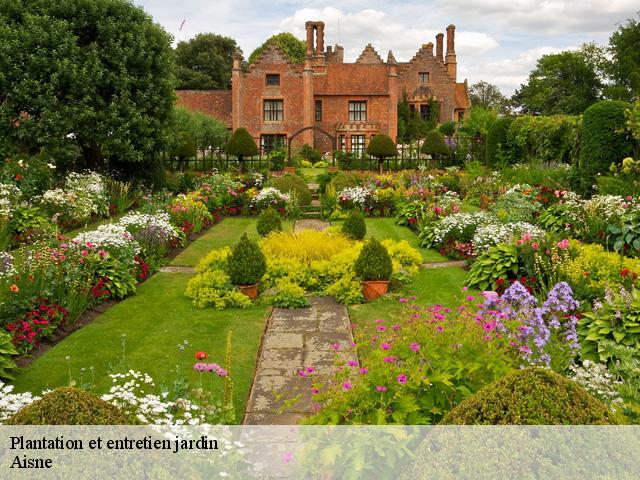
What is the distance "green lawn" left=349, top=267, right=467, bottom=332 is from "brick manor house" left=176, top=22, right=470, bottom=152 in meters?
29.5

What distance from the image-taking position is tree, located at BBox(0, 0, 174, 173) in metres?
15.6

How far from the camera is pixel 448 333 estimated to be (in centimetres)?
453

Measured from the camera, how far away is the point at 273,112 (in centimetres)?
4019

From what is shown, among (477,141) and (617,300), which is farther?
(477,141)

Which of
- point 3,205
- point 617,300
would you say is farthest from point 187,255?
point 617,300

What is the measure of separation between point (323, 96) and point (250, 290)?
3395 centimetres

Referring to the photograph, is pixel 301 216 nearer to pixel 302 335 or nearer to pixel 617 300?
pixel 302 335

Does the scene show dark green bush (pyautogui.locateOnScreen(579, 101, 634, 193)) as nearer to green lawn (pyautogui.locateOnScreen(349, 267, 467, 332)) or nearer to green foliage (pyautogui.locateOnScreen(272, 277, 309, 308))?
green lawn (pyautogui.locateOnScreen(349, 267, 467, 332))

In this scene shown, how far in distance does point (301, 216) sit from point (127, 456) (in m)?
15.1

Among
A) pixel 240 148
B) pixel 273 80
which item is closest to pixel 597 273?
pixel 240 148

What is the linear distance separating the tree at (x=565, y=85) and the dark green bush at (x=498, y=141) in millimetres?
31728

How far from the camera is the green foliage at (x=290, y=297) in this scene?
869cm

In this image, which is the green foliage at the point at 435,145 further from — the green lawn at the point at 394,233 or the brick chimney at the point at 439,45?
the brick chimney at the point at 439,45

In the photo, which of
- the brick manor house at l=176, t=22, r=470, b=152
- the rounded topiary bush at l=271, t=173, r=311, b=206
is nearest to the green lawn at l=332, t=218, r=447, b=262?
the rounded topiary bush at l=271, t=173, r=311, b=206
